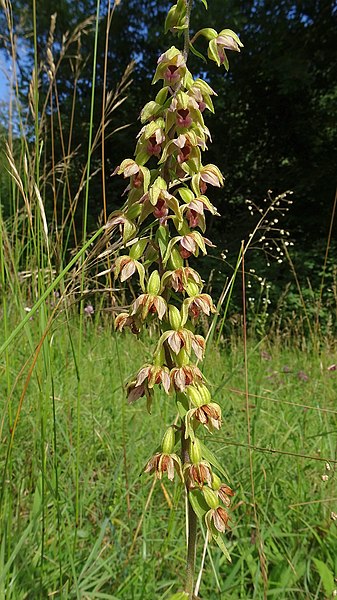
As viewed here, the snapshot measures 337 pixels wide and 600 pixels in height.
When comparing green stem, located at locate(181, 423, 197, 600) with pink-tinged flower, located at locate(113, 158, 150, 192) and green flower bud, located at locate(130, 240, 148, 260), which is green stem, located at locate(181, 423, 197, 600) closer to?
green flower bud, located at locate(130, 240, 148, 260)

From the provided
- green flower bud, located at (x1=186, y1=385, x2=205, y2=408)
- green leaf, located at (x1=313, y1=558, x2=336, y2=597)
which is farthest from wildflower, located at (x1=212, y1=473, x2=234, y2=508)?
green leaf, located at (x1=313, y1=558, x2=336, y2=597)

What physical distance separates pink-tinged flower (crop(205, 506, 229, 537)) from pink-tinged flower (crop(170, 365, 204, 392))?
229mm

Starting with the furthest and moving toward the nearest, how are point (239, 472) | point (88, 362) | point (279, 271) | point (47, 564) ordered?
point (279, 271) → point (88, 362) → point (239, 472) → point (47, 564)

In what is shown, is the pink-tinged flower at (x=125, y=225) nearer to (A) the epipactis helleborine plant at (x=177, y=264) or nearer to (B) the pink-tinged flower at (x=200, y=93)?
(A) the epipactis helleborine plant at (x=177, y=264)

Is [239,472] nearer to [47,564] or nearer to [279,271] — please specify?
[47,564]

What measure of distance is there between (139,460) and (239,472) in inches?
16.0

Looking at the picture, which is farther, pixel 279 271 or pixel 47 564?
pixel 279 271

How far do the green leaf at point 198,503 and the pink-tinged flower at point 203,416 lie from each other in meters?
0.13

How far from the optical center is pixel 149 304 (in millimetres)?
889

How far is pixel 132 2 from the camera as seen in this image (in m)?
9.83

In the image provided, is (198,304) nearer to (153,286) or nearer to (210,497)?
(153,286)

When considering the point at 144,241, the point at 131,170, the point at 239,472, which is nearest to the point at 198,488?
the point at 144,241

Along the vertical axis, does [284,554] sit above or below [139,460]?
below

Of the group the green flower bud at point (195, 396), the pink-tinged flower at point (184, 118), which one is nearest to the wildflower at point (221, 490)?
the green flower bud at point (195, 396)
